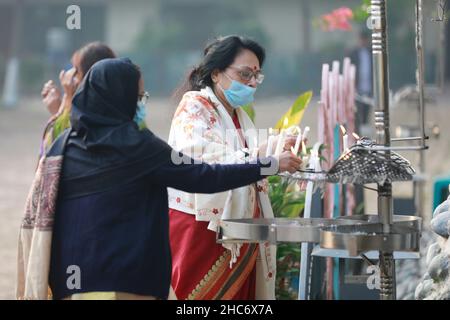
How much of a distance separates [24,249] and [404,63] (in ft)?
88.1

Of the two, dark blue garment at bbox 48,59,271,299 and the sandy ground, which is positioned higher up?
the sandy ground

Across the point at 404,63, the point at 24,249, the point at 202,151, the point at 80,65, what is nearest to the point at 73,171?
the point at 24,249

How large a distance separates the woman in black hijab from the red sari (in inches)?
41.9

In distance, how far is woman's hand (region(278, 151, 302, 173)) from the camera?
14.5ft

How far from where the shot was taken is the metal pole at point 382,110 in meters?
4.09

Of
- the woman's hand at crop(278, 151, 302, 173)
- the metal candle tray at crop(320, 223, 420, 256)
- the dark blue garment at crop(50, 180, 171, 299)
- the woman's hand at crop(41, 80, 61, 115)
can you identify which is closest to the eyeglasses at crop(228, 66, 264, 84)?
the woman's hand at crop(278, 151, 302, 173)

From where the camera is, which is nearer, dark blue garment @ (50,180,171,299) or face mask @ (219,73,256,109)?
dark blue garment @ (50,180,171,299)

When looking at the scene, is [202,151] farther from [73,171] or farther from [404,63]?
[404,63]

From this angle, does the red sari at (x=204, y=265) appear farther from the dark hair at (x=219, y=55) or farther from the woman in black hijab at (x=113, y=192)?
the woman in black hijab at (x=113, y=192)

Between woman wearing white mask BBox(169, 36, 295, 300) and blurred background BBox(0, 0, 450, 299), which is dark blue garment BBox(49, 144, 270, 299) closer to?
woman wearing white mask BBox(169, 36, 295, 300)

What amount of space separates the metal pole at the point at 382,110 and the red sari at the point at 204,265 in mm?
1182

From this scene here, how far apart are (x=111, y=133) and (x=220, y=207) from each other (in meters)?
1.19

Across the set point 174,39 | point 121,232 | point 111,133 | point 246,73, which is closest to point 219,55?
point 246,73

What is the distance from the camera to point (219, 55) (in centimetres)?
527
